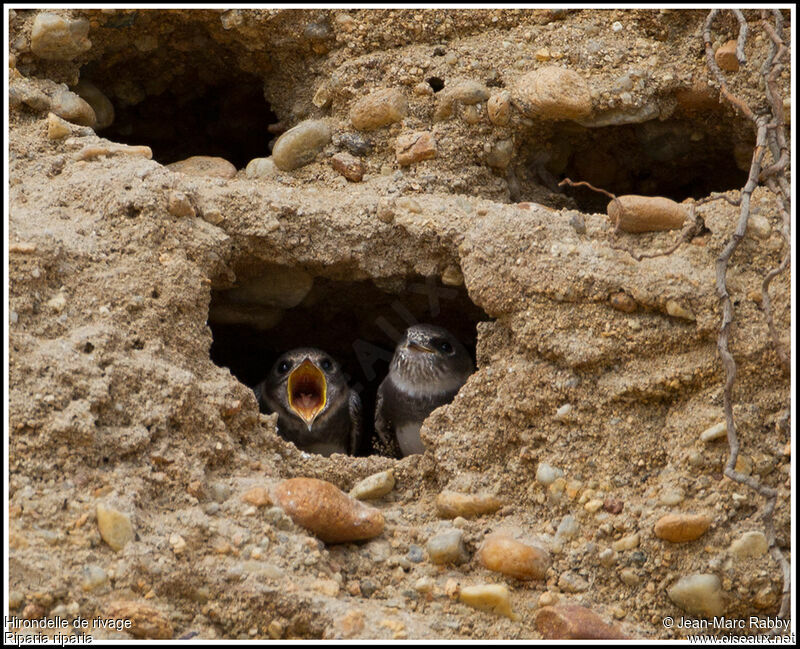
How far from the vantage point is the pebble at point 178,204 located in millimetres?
4547

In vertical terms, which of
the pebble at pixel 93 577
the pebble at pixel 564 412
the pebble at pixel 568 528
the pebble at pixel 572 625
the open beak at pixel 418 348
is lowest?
the pebble at pixel 93 577

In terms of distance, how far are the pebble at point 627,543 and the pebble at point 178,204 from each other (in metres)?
2.22

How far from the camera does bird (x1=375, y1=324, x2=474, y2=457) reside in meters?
5.52

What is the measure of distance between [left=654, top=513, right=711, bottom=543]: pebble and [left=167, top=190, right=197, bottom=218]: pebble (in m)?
2.31

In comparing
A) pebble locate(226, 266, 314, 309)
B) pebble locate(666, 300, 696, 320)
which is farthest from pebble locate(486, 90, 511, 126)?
pebble locate(666, 300, 696, 320)

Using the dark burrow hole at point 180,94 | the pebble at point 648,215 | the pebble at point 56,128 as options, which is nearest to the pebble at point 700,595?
the pebble at point 648,215

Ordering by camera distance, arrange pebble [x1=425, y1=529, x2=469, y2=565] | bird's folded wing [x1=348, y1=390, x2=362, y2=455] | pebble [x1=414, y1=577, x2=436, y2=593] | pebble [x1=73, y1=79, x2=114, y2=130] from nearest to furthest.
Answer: pebble [x1=414, y1=577, x2=436, y2=593], pebble [x1=425, y1=529, x2=469, y2=565], pebble [x1=73, y1=79, x2=114, y2=130], bird's folded wing [x1=348, y1=390, x2=362, y2=455]

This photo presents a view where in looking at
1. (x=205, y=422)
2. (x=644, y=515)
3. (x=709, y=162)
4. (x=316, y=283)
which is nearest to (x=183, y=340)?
(x=205, y=422)

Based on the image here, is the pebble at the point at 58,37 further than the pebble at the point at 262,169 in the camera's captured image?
No

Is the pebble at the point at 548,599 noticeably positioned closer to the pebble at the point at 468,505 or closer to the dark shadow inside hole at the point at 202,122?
the pebble at the point at 468,505

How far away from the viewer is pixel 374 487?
4344mm

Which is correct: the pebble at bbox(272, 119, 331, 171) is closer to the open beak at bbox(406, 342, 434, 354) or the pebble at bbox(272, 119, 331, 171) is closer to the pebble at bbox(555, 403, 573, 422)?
the open beak at bbox(406, 342, 434, 354)

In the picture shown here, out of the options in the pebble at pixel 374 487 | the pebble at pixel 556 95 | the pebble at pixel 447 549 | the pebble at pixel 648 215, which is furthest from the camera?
the pebble at pixel 556 95

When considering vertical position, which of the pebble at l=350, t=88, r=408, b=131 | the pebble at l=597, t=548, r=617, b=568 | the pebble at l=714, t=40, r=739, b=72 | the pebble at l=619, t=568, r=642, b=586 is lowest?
the pebble at l=619, t=568, r=642, b=586
